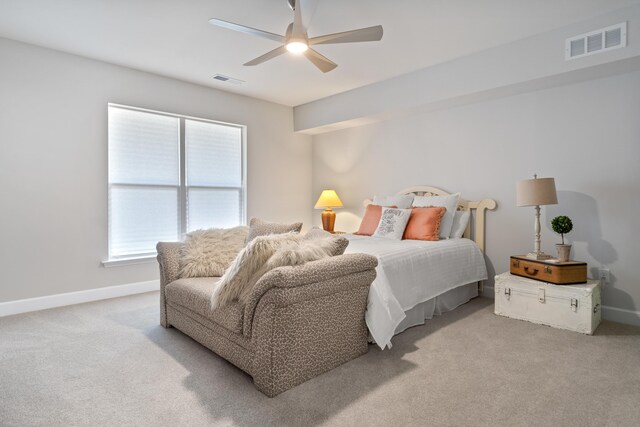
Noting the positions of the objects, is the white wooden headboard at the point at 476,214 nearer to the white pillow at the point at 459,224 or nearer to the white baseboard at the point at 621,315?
the white pillow at the point at 459,224

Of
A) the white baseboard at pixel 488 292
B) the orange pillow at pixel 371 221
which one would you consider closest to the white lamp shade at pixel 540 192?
the white baseboard at pixel 488 292

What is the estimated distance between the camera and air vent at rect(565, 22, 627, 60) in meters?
2.83

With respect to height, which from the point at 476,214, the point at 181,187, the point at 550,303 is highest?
the point at 181,187

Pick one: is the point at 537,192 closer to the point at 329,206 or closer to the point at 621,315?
the point at 621,315

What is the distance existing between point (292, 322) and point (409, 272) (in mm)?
1297

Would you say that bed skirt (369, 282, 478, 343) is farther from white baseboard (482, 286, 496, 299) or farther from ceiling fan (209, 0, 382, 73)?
ceiling fan (209, 0, 382, 73)

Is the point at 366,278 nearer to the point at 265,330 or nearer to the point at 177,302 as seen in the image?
the point at 265,330

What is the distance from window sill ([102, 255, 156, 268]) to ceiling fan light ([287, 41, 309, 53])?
295 cm

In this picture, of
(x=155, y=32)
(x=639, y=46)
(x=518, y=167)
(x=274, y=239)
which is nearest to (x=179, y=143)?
(x=155, y=32)

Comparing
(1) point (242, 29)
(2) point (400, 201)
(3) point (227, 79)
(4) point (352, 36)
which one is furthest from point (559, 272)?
(3) point (227, 79)

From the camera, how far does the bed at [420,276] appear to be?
2.43 m

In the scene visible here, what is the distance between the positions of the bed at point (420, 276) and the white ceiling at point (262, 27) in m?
1.74

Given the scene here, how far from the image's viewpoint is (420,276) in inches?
118

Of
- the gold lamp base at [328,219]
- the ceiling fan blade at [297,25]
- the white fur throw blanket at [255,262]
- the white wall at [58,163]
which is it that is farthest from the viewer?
the gold lamp base at [328,219]
